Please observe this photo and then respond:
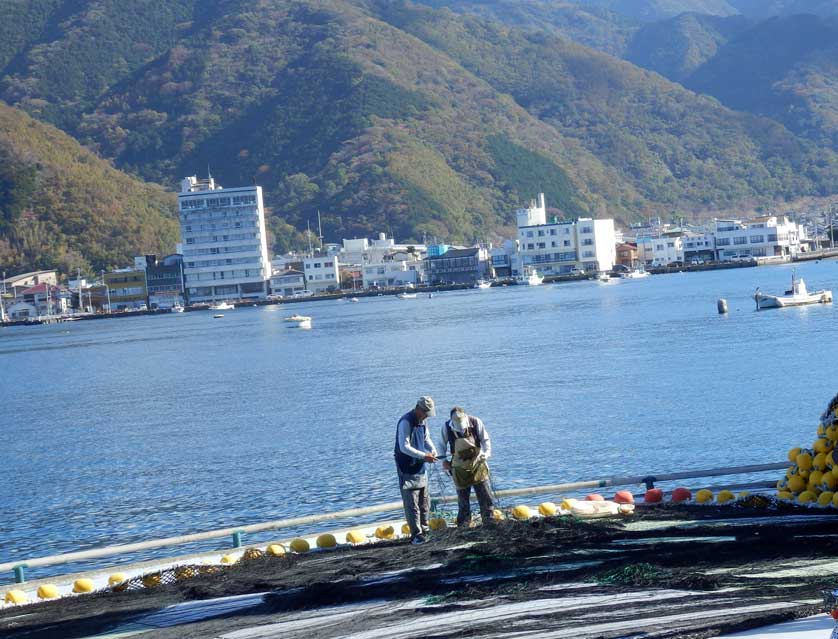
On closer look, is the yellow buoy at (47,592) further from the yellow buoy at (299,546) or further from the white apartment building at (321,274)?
the white apartment building at (321,274)

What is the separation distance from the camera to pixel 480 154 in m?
186

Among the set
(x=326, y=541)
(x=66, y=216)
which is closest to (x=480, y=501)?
(x=326, y=541)

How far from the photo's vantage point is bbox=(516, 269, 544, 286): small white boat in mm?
130875

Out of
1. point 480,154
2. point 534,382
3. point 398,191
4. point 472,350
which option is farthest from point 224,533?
point 480,154

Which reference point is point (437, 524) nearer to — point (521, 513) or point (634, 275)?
point (521, 513)

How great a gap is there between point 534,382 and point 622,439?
41.6 ft

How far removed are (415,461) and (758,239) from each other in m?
126

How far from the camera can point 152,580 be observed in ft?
34.5

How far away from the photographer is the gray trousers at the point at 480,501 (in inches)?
439

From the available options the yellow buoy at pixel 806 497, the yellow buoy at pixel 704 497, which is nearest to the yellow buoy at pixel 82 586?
the yellow buoy at pixel 704 497

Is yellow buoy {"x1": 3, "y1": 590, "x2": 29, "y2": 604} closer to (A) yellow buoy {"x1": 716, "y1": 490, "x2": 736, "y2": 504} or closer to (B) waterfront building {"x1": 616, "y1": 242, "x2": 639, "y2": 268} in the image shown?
(A) yellow buoy {"x1": 716, "y1": 490, "x2": 736, "y2": 504}

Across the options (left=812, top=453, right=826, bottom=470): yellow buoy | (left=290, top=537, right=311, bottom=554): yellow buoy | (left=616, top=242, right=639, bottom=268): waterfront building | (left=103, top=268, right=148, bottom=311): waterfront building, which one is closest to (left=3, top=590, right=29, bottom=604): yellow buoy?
(left=290, top=537, right=311, bottom=554): yellow buoy

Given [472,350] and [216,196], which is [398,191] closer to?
[216,196]

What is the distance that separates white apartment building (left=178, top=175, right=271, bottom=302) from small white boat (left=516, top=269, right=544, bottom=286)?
1141 inches
